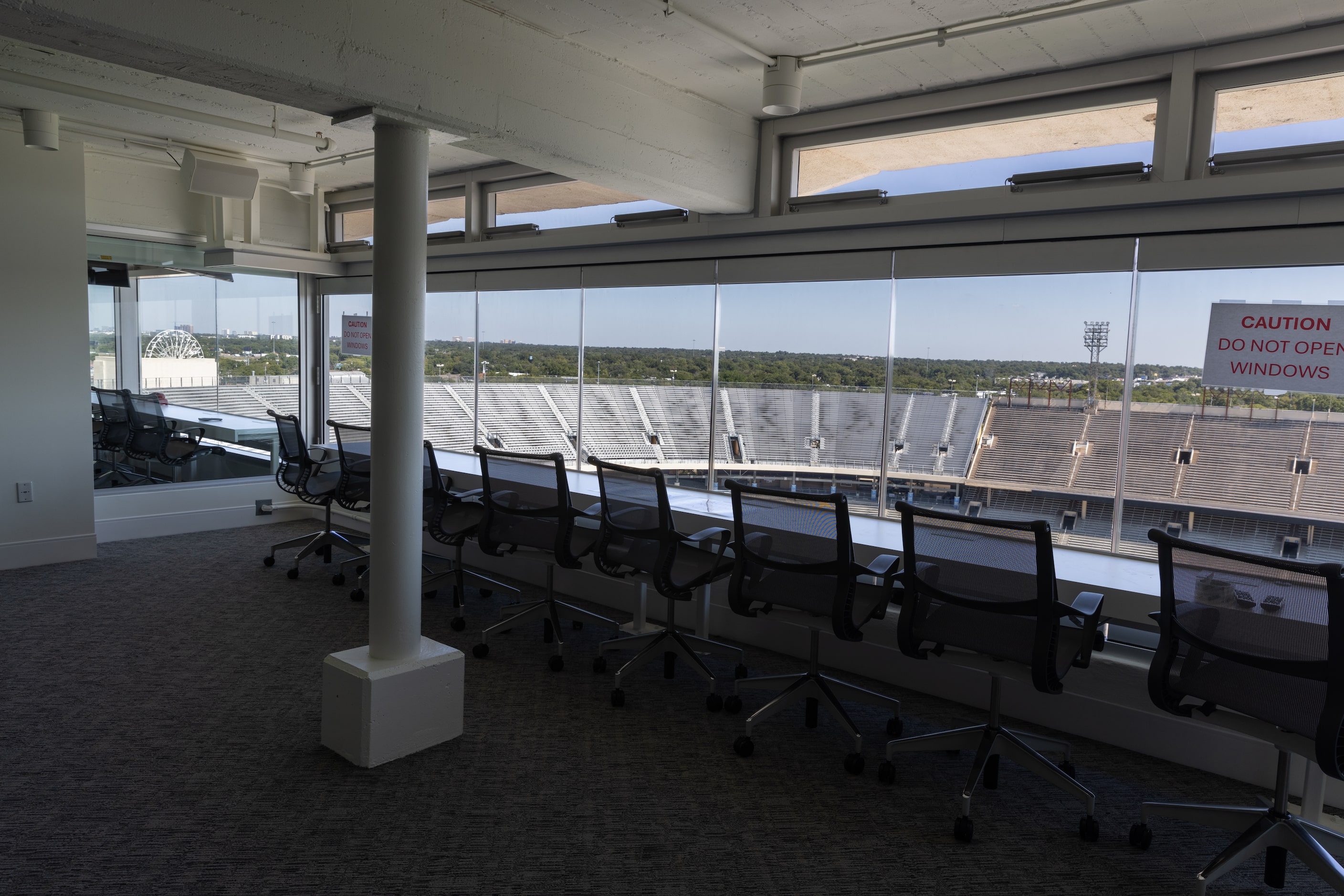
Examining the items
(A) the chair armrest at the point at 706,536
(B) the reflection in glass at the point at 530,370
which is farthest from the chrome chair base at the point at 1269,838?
(B) the reflection in glass at the point at 530,370

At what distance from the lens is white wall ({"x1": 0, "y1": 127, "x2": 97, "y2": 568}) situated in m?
5.77

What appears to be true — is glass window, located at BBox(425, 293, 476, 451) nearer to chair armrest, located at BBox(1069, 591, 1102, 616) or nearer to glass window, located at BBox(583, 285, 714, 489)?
glass window, located at BBox(583, 285, 714, 489)

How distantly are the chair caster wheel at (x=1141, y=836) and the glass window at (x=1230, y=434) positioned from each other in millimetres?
1444

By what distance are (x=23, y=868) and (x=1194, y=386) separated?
4753 millimetres

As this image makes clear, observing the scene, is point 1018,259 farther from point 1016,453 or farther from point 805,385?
point 805,385

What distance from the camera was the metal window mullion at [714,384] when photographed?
5.38 metres

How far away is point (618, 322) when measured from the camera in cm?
595

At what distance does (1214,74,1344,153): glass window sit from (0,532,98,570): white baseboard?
744cm

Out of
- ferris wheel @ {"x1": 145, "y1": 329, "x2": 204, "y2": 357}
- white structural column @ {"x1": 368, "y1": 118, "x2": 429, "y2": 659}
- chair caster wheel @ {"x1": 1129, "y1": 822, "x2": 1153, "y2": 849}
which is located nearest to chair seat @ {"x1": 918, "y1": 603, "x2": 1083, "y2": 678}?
chair caster wheel @ {"x1": 1129, "y1": 822, "x2": 1153, "y2": 849}

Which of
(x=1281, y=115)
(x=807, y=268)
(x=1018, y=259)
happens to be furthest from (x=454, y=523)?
(x=1281, y=115)

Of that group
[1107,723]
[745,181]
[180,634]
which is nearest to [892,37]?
[745,181]

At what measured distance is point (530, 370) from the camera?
6.55 meters

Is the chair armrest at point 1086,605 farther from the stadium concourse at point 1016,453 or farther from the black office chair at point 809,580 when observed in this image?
the stadium concourse at point 1016,453

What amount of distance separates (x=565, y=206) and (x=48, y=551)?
4.46 metres
